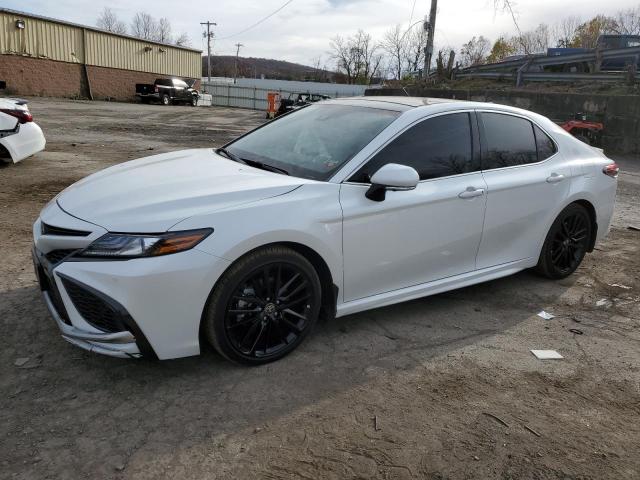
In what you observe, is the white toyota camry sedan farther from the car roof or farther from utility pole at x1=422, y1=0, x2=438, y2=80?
utility pole at x1=422, y1=0, x2=438, y2=80

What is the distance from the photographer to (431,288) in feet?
13.0

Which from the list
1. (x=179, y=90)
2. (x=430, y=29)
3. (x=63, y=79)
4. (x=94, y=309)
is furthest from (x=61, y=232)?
(x=179, y=90)

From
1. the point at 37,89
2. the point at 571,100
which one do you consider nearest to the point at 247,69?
the point at 37,89

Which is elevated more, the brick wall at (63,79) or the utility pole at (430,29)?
the utility pole at (430,29)

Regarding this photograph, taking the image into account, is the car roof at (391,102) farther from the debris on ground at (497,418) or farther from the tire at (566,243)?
the debris on ground at (497,418)

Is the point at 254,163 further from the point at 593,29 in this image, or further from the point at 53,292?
the point at 593,29

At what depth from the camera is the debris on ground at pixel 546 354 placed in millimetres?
3652

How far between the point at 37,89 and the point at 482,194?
33.6m

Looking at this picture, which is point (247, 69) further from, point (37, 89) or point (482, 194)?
point (482, 194)

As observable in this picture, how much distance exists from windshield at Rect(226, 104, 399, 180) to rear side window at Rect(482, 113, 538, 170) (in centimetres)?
86

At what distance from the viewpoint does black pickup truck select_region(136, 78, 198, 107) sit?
114 ft

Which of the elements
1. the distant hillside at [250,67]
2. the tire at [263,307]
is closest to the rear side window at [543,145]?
the tire at [263,307]

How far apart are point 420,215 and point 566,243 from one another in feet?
6.46

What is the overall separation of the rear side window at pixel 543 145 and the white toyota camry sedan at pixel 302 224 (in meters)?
0.01
